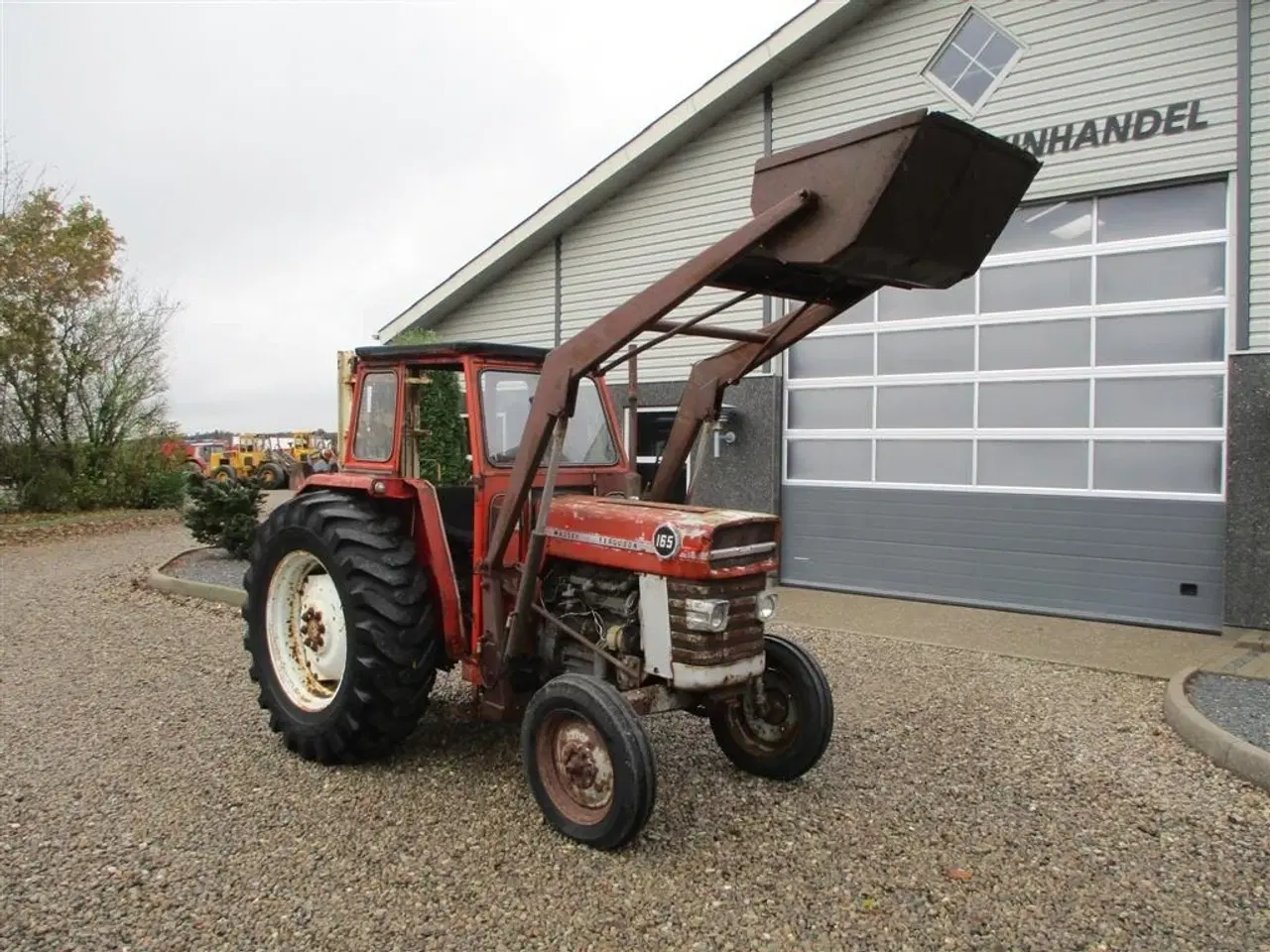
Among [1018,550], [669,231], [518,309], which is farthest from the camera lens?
[518,309]

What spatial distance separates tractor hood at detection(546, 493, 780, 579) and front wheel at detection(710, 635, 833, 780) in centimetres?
58

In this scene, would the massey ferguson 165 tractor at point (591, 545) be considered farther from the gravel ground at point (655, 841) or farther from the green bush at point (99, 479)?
the green bush at point (99, 479)

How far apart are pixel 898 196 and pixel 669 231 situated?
7.68 m

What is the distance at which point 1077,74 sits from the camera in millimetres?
7867

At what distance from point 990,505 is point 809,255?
6.06m

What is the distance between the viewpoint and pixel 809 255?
3.07 metres

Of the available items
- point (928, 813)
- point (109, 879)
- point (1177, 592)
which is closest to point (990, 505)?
point (1177, 592)

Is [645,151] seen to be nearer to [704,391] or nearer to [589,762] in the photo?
[704,391]

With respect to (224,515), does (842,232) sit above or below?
above

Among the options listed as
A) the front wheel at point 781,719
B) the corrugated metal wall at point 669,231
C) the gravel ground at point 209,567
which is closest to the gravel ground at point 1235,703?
the front wheel at point 781,719

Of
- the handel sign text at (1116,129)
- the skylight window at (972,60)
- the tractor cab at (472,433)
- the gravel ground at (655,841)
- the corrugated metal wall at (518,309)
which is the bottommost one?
the gravel ground at (655,841)

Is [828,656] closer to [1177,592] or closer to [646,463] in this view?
[1177,592]

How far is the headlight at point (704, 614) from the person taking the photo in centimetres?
354

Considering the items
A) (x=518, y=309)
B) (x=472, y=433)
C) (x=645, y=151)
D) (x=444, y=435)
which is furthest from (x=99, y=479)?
(x=472, y=433)
